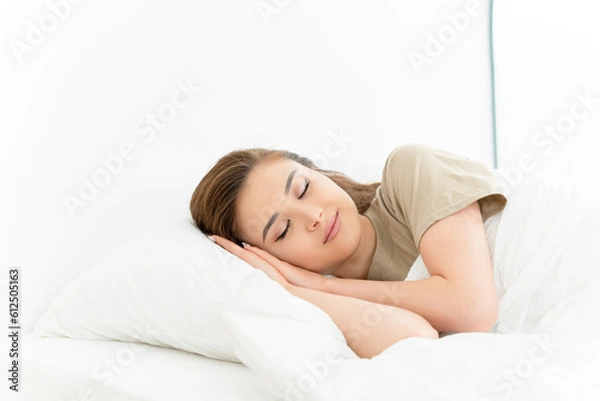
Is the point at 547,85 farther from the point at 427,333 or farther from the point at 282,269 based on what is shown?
the point at 427,333

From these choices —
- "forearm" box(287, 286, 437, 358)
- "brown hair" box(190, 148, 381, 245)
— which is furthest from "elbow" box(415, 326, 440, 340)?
"brown hair" box(190, 148, 381, 245)

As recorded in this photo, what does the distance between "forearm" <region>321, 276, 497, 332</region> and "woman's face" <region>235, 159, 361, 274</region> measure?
0.50 feet

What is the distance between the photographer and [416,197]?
121 cm

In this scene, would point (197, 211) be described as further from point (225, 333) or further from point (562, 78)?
point (562, 78)

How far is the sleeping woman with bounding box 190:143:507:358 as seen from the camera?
1090 millimetres

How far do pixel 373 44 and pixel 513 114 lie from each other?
74 cm

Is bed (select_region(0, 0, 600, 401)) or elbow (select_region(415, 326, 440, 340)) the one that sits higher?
bed (select_region(0, 0, 600, 401))

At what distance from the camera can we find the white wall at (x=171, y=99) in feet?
4.18

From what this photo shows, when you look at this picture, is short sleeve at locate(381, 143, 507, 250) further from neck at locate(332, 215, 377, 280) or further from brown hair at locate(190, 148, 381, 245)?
brown hair at locate(190, 148, 381, 245)

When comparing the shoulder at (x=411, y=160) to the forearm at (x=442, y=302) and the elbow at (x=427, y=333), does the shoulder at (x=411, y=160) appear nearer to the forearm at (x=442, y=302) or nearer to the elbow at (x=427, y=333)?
Answer: the forearm at (x=442, y=302)

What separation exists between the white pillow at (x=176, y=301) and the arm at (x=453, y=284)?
198 millimetres

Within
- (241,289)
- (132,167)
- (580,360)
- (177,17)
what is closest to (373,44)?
(177,17)

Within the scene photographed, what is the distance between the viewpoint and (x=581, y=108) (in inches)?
90.8

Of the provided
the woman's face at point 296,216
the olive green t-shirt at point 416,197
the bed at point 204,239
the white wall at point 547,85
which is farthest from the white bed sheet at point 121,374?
the white wall at point 547,85
